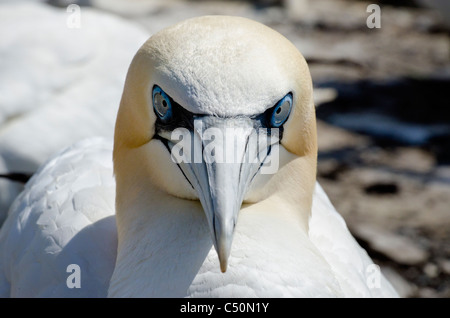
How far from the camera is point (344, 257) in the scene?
3.35m

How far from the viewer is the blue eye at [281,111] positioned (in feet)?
7.98

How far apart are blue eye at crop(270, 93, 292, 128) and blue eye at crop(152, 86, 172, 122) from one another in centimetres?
35

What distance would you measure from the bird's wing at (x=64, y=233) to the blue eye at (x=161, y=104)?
0.98m

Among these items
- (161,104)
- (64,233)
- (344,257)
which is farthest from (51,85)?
(161,104)

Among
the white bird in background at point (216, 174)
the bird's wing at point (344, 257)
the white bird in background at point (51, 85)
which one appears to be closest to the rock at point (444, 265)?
the bird's wing at point (344, 257)

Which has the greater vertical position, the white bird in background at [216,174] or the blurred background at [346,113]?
the white bird in background at [216,174]

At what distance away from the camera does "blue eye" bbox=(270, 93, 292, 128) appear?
7.98 ft

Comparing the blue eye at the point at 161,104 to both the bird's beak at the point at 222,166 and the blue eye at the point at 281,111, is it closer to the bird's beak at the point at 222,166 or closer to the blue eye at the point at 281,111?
the bird's beak at the point at 222,166

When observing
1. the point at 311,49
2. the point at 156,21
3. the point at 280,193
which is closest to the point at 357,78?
the point at 311,49

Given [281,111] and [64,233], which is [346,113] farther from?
[281,111]

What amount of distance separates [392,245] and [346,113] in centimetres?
217

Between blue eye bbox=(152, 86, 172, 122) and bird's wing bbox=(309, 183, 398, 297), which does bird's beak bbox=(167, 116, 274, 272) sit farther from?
bird's wing bbox=(309, 183, 398, 297)

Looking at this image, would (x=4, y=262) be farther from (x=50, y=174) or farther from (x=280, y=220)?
(x=280, y=220)
